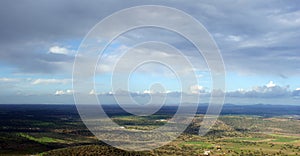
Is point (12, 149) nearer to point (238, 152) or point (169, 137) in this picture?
point (169, 137)

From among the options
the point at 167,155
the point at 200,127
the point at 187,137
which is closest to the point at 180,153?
the point at 167,155

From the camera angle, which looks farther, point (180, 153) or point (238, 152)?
point (238, 152)

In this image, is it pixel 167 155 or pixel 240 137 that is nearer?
pixel 167 155

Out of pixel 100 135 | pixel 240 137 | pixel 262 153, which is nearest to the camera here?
pixel 262 153

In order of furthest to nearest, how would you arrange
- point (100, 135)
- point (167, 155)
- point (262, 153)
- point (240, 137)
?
point (240, 137) < point (100, 135) < point (262, 153) < point (167, 155)

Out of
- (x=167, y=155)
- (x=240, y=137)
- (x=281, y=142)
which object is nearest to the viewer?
(x=167, y=155)

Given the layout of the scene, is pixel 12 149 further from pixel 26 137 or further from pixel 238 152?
pixel 238 152

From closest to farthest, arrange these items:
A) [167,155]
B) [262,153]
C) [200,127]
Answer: [167,155] → [262,153] → [200,127]

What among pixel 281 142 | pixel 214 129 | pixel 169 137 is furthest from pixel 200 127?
pixel 169 137
